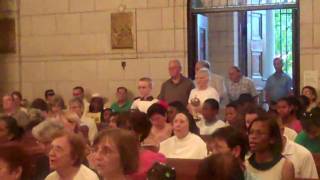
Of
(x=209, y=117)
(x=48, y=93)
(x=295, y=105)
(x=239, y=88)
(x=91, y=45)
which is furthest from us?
(x=91, y=45)

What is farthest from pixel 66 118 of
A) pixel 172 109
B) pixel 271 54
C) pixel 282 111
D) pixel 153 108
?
pixel 271 54

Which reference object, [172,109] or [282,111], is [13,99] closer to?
[172,109]

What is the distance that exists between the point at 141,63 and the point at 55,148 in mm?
7738

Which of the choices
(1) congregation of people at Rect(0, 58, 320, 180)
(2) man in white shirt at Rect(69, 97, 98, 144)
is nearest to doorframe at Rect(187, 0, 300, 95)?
(1) congregation of people at Rect(0, 58, 320, 180)

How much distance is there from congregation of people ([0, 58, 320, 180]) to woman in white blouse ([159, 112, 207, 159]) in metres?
0.01

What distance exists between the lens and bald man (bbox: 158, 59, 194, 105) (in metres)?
10.4

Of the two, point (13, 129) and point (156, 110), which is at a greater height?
point (156, 110)

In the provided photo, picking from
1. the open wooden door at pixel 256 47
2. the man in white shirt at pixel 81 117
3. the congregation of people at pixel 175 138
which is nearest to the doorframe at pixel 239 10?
the congregation of people at pixel 175 138

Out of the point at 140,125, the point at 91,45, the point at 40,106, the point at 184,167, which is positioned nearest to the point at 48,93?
the point at 91,45

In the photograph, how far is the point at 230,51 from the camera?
1305 centimetres

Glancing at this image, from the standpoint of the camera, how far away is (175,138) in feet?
23.5

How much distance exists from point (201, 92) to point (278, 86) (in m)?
2.13

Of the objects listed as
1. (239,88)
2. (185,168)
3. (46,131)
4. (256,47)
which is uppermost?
(256,47)

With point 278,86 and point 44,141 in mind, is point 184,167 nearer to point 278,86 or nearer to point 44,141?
point 44,141
